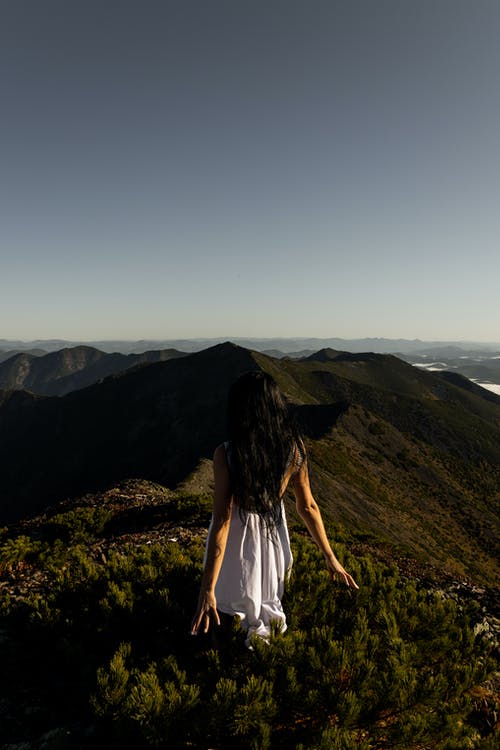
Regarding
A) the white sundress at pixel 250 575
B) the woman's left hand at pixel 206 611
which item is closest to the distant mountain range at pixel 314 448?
the white sundress at pixel 250 575

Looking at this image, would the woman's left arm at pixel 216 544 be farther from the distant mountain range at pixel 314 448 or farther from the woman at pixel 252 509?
the distant mountain range at pixel 314 448

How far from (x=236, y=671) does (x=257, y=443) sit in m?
2.45

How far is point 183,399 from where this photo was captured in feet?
304

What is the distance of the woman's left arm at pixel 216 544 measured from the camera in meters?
3.85

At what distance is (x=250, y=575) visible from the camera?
422 centimetres

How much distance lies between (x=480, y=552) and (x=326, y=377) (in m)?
75.6

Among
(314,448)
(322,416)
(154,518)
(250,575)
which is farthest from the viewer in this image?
(322,416)

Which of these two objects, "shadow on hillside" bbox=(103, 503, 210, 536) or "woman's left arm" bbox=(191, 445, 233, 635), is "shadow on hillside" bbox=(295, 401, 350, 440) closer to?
"shadow on hillside" bbox=(103, 503, 210, 536)

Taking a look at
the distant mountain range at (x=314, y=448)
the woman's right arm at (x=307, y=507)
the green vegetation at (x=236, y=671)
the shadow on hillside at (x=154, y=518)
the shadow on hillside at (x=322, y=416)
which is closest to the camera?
the green vegetation at (x=236, y=671)

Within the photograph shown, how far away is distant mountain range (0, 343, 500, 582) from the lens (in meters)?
44.7

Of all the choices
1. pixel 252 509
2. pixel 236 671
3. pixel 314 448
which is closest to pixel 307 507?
pixel 252 509

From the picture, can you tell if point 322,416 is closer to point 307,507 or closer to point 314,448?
point 314,448

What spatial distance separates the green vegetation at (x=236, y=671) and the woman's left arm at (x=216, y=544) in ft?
1.64

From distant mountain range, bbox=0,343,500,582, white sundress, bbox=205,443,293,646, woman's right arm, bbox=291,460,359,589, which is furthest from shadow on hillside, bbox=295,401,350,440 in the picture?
white sundress, bbox=205,443,293,646
